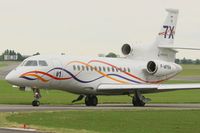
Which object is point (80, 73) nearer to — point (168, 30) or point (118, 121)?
point (168, 30)

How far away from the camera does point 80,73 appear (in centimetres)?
4472

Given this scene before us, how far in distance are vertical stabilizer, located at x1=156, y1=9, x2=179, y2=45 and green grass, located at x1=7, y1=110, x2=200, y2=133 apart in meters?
17.9

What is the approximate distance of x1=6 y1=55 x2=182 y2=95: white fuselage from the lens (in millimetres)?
41562

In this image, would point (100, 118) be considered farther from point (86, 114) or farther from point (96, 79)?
point (96, 79)

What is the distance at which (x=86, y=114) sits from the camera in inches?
1266

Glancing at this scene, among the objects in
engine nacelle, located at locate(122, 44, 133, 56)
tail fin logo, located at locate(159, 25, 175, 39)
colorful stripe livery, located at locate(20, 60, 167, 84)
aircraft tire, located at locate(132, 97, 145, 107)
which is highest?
tail fin logo, located at locate(159, 25, 175, 39)

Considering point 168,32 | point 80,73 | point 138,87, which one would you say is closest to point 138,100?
point 138,87

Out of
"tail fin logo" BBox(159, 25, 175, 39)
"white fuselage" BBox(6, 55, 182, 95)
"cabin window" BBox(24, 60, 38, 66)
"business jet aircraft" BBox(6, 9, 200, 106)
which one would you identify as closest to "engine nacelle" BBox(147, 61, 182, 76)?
"business jet aircraft" BBox(6, 9, 200, 106)

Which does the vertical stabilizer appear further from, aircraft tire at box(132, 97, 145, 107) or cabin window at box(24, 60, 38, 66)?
cabin window at box(24, 60, 38, 66)

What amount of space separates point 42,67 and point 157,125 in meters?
16.8

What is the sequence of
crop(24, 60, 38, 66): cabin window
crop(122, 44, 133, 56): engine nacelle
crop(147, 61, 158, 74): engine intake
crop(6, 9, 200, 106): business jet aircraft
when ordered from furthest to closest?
crop(122, 44, 133, 56): engine nacelle < crop(147, 61, 158, 74): engine intake < crop(24, 60, 38, 66): cabin window < crop(6, 9, 200, 106): business jet aircraft

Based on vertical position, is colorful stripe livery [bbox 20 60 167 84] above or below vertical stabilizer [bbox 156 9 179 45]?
below

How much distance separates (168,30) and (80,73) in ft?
35.4

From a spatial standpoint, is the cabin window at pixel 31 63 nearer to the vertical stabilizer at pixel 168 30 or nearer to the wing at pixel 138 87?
the wing at pixel 138 87
